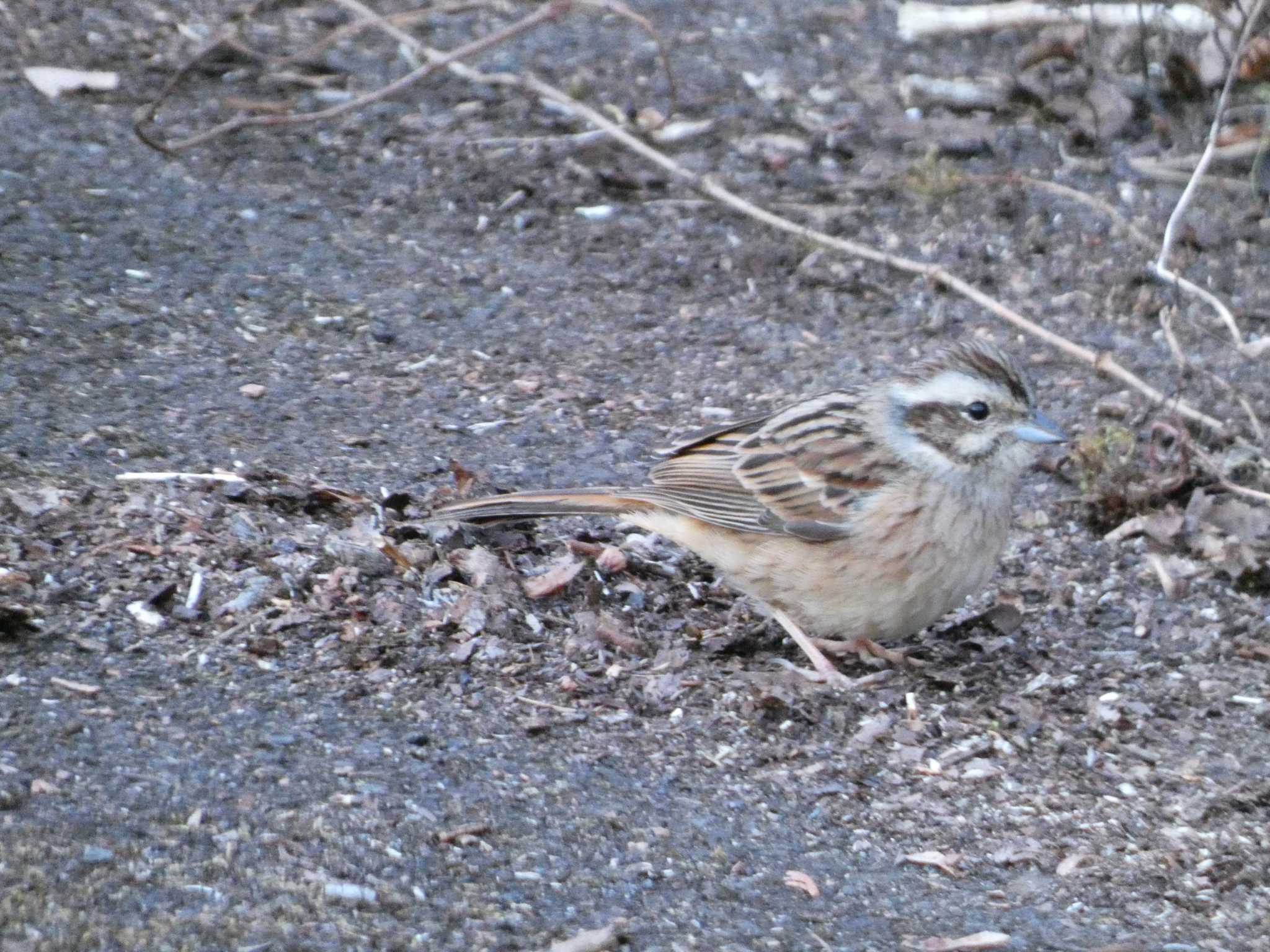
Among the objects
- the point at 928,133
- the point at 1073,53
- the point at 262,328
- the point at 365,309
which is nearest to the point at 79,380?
the point at 262,328

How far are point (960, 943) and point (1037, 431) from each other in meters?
1.78

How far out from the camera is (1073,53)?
8.57 m

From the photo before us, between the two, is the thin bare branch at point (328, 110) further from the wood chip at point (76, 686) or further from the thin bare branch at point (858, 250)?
the wood chip at point (76, 686)

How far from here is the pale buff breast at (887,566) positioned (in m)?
4.79

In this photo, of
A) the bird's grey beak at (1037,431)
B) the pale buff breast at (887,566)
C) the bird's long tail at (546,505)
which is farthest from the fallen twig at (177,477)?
the bird's grey beak at (1037,431)

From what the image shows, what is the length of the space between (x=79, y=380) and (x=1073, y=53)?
5269 mm

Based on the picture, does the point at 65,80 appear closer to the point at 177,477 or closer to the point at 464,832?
the point at 177,477

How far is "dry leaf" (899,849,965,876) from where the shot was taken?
3.94 metres

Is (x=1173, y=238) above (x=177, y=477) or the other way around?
above

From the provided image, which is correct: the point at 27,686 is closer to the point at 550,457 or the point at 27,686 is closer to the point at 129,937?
the point at 129,937

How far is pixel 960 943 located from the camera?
11.7ft

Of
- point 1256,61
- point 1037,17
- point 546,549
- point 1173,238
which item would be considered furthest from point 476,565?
point 1037,17

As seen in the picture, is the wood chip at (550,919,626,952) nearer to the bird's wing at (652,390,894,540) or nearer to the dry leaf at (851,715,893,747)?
the dry leaf at (851,715,893,747)

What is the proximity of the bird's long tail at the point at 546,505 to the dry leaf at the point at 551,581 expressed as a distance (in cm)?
17
